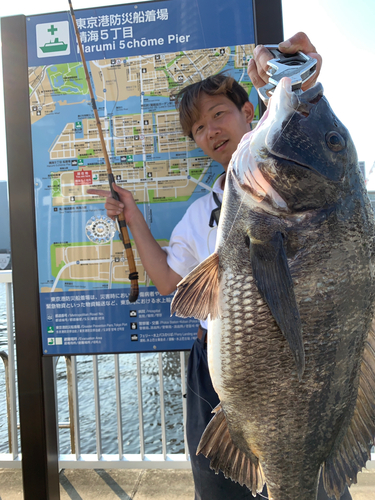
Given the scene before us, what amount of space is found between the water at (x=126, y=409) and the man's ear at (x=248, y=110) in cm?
398

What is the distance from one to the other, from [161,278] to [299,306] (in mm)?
1365

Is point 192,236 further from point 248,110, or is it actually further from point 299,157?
point 299,157

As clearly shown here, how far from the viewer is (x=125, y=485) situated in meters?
3.53

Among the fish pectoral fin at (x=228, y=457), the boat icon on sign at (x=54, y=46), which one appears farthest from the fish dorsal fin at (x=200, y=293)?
the boat icon on sign at (x=54, y=46)

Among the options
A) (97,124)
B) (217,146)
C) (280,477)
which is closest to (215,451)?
(280,477)

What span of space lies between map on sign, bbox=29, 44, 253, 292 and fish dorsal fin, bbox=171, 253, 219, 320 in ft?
4.58

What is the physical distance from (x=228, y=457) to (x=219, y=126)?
1.79 metres

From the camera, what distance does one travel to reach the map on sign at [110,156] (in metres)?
2.74

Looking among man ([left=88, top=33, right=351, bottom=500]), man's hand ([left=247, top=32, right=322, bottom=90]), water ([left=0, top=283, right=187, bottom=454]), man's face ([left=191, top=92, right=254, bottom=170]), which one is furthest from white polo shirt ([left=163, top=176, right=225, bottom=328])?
water ([left=0, top=283, right=187, bottom=454])

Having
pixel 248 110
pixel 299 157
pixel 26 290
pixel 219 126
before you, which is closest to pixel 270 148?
pixel 299 157

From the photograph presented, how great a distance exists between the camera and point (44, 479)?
2736 mm

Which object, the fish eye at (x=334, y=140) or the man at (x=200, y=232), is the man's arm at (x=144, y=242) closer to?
the man at (x=200, y=232)

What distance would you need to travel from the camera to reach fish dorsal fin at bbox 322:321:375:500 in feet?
4.69

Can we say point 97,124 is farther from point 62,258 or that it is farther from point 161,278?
point 161,278
